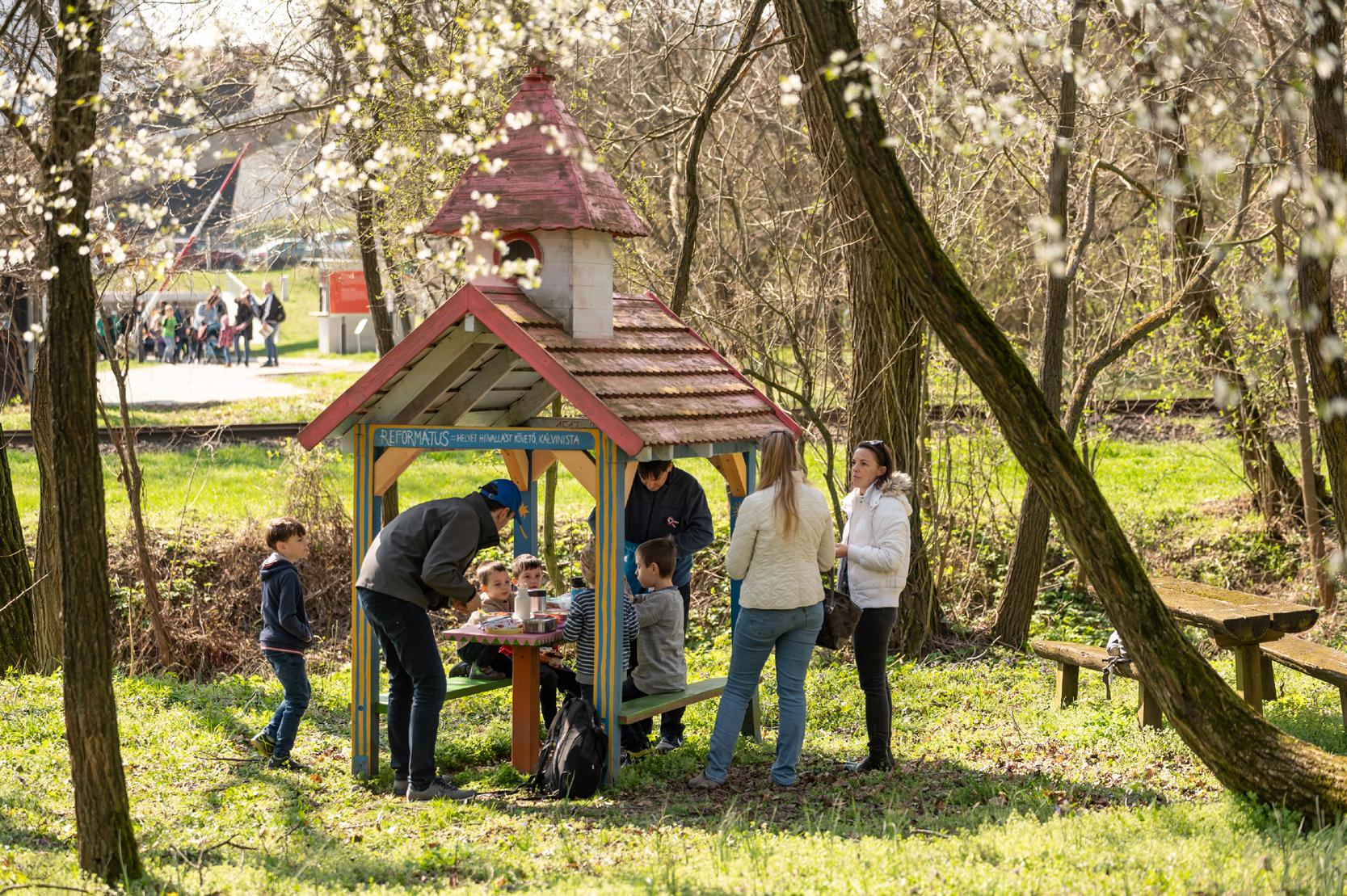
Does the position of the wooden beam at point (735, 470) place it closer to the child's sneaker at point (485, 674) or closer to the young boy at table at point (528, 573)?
the young boy at table at point (528, 573)

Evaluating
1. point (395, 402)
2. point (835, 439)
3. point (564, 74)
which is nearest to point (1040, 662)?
point (835, 439)

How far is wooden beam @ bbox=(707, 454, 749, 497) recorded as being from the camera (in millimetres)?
8492

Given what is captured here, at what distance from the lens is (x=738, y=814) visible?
249 inches

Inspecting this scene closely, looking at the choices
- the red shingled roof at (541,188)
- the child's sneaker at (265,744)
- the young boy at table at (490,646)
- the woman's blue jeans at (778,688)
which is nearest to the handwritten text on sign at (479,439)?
the young boy at table at (490,646)

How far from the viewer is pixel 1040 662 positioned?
1062 cm

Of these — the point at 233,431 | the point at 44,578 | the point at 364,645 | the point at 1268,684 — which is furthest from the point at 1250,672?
the point at 233,431

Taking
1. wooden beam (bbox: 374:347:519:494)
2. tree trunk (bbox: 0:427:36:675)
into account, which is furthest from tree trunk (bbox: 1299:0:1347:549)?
tree trunk (bbox: 0:427:36:675)

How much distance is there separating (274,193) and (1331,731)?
399 inches

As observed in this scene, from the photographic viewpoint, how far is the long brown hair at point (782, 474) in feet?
22.0

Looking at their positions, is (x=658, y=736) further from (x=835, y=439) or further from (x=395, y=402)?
(x=835, y=439)

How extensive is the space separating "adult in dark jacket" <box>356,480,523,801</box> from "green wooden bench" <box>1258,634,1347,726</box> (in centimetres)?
439

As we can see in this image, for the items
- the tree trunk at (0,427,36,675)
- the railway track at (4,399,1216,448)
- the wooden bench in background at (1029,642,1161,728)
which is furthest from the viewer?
the railway track at (4,399,1216,448)

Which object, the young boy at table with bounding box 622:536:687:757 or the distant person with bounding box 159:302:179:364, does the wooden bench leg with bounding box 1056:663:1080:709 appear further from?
the distant person with bounding box 159:302:179:364

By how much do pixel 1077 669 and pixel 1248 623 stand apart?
4.98 feet
